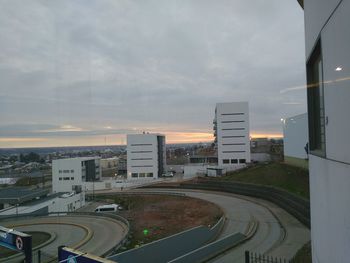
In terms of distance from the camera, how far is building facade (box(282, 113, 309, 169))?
27781 millimetres

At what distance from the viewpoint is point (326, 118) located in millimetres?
3977

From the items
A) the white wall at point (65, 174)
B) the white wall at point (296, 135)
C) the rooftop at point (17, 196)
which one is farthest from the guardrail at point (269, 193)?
the white wall at point (65, 174)

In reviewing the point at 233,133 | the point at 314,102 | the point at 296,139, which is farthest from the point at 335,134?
the point at 233,133

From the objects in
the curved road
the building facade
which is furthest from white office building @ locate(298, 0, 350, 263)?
the building facade

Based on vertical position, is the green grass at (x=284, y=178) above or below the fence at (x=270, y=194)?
above

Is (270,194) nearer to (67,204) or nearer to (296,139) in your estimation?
(296,139)

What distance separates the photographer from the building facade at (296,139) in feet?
91.1

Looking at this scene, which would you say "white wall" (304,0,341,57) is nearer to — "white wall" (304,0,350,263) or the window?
"white wall" (304,0,350,263)

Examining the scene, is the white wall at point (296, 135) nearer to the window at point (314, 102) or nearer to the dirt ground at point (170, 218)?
the dirt ground at point (170, 218)

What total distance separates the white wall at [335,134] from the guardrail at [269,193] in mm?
13779

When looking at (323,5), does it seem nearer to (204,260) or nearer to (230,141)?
(204,260)

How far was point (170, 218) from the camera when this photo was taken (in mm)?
21750

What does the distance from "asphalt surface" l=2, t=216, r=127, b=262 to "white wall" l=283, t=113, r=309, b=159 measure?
16617mm

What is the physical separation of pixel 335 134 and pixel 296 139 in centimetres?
2859
